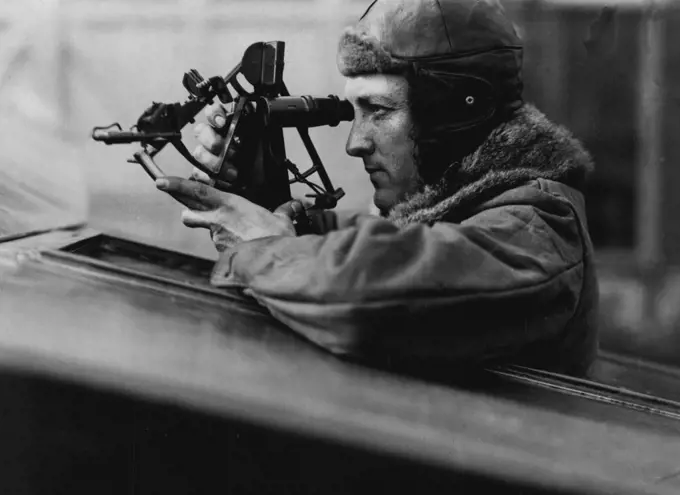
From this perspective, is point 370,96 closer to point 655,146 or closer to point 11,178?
point 11,178

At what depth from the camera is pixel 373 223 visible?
1.38 metres

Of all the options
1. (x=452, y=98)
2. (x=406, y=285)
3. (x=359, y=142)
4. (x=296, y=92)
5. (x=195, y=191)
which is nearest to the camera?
(x=406, y=285)

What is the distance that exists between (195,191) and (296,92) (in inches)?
18.8

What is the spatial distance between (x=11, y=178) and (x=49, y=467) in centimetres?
70

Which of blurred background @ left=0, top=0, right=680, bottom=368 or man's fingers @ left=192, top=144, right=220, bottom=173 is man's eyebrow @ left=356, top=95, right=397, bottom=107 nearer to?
blurred background @ left=0, top=0, right=680, bottom=368

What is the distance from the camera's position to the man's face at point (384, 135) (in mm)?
1734

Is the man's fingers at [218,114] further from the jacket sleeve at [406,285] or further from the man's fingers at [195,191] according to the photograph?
the jacket sleeve at [406,285]

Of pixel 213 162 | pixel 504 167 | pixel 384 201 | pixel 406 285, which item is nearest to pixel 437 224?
A: pixel 406 285

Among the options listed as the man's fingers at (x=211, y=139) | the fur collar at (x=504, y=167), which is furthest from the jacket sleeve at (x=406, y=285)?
the man's fingers at (x=211, y=139)

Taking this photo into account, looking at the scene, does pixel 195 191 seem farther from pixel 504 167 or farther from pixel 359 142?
pixel 504 167

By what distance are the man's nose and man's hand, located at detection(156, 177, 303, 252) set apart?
1.02ft

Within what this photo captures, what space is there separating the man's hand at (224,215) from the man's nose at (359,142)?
1.02 feet

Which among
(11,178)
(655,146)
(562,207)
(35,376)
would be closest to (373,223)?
(562,207)

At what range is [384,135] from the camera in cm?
179
